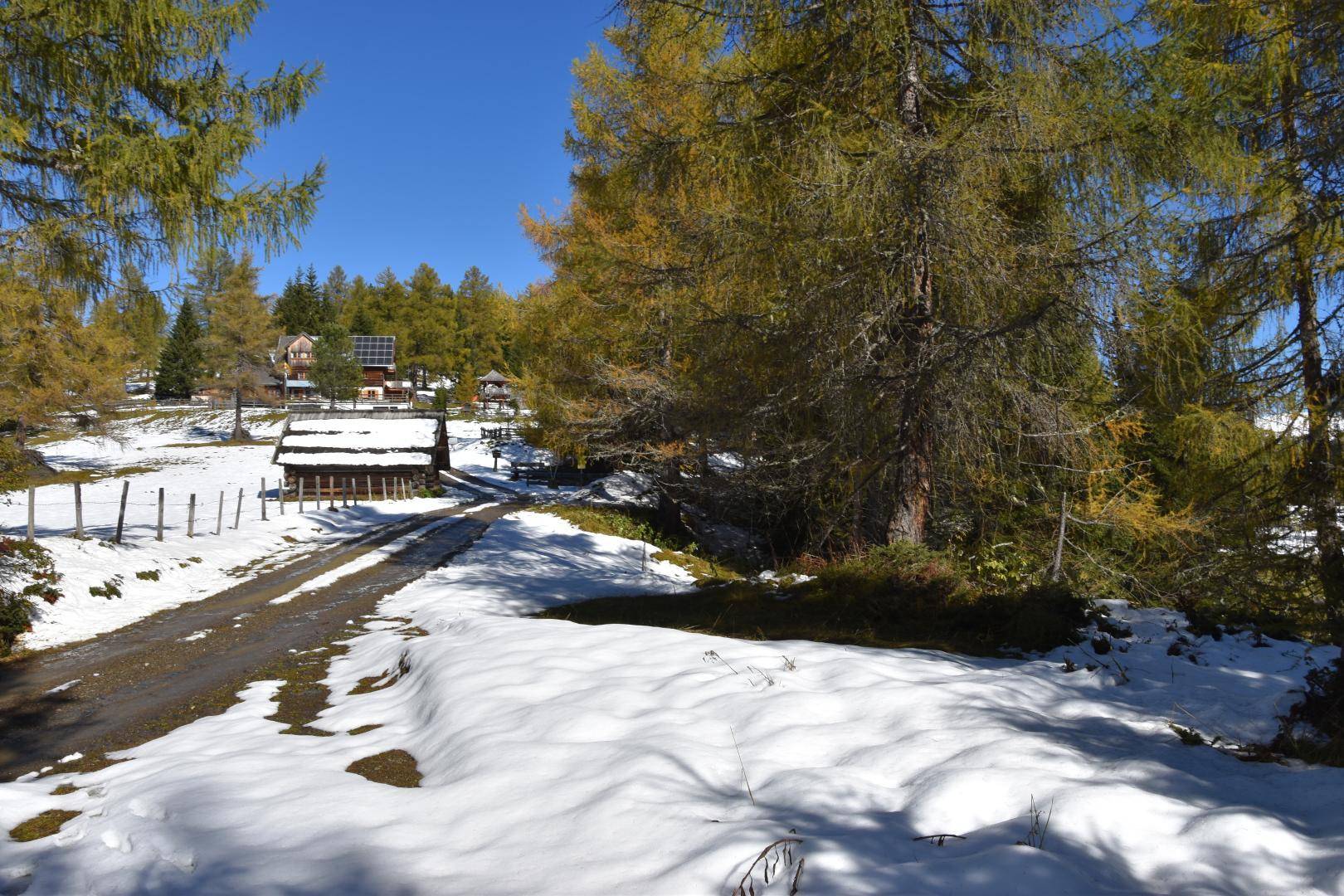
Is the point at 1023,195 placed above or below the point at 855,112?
below

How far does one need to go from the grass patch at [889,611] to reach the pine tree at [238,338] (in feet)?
162

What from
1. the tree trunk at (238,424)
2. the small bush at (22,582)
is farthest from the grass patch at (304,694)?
A: the tree trunk at (238,424)

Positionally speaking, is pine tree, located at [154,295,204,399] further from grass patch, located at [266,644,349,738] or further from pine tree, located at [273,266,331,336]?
grass patch, located at [266,644,349,738]

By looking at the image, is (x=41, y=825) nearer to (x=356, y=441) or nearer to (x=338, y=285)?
(x=356, y=441)

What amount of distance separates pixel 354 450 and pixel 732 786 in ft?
97.5

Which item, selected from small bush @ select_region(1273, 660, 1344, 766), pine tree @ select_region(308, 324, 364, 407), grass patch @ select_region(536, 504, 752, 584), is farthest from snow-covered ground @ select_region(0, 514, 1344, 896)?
pine tree @ select_region(308, 324, 364, 407)

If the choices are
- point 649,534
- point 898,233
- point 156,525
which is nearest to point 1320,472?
point 898,233

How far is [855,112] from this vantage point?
27.7ft

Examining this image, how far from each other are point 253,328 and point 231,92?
47.7 m

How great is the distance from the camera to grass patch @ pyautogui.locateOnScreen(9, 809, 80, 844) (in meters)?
3.79

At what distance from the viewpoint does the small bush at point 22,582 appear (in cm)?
900

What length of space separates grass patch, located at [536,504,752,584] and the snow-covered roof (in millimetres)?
9596

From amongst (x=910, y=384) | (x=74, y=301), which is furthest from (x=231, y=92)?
(x=910, y=384)

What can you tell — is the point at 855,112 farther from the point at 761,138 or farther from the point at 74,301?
the point at 74,301
